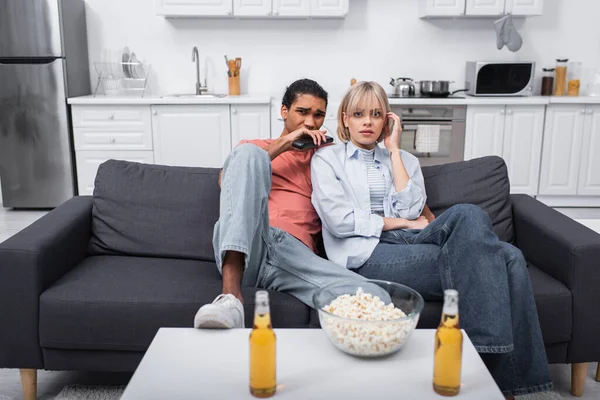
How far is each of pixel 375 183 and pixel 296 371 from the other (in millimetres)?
986

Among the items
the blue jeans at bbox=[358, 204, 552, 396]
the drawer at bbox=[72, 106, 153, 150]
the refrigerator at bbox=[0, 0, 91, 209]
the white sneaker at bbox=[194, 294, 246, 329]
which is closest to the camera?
the white sneaker at bbox=[194, 294, 246, 329]

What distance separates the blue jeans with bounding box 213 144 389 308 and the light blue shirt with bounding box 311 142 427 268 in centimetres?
12

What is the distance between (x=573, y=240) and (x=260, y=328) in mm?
1156

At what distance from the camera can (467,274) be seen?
5.43ft

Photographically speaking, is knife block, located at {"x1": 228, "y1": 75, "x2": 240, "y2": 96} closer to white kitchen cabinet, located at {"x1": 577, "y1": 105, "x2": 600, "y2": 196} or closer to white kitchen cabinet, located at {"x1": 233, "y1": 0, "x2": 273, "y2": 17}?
white kitchen cabinet, located at {"x1": 233, "y1": 0, "x2": 273, "y2": 17}

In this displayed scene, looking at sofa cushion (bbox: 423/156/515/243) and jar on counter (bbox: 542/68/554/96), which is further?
jar on counter (bbox: 542/68/554/96)

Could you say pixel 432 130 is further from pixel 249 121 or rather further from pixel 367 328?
pixel 367 328

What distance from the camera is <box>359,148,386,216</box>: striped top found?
2088 mm

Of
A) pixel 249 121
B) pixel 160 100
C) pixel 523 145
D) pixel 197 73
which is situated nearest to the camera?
pixel 160 100

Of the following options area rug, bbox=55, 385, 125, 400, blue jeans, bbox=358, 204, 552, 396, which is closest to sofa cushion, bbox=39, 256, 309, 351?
area rug, bbox=55, 385, 125, 400

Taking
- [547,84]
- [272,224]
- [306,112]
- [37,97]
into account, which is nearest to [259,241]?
[272,224]

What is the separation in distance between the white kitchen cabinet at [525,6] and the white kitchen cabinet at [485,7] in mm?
61

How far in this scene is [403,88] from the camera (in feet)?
14.8

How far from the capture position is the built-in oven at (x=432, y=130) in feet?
14.1
